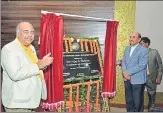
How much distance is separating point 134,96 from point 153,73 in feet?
3.29

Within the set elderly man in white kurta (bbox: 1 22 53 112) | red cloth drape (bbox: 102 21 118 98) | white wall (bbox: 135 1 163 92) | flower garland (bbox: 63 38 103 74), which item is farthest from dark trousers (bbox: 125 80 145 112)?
elderly man in white kurta (bbox: 1 22 53 112)

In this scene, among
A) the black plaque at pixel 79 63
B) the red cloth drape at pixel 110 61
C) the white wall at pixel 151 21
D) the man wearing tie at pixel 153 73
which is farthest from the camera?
the white wall at pixel 151 21

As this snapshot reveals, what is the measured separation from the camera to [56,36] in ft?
10.5

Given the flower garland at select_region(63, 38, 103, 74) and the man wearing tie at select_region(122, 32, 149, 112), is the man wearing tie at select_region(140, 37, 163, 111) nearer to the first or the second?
the man wearing tie at select_region(122, 32, 149, 112)

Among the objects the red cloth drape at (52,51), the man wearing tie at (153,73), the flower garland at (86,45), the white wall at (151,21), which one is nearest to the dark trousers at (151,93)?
the man wearing tie at (153,73)

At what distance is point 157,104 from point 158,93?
0.68 ft

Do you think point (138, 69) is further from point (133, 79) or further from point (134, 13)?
point (134, 13)

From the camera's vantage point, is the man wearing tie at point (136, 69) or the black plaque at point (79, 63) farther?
the man wearing tie at point (136, 69)

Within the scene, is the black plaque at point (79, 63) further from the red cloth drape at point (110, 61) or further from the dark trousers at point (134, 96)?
the dark trousers at point (134, 96)

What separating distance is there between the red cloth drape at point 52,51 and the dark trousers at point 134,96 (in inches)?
55.1

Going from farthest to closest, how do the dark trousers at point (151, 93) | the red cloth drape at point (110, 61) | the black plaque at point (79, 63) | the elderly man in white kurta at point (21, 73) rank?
the dark trousers at point (151, 93) < the red cloth drape at point (110, 61) < the black plaque at point (79, 63) < the elderly man in white kurta at point (21, 73)

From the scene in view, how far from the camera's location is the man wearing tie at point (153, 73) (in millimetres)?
4945

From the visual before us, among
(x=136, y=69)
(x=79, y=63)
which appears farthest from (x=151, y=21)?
(x=79, y=63)

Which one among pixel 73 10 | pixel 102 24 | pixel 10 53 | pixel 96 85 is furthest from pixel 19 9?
pixel 10 53
